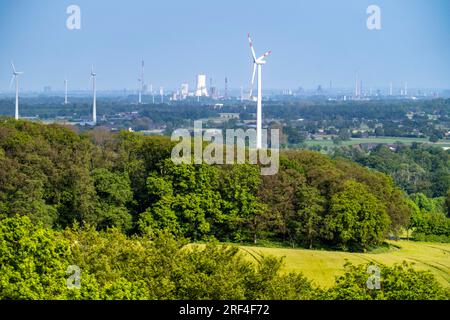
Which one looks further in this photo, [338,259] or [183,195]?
[183,195]

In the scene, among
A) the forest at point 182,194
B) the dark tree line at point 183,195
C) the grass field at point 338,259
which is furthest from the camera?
the dark tree line at point 183,195

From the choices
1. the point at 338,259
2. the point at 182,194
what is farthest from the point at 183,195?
the point at 338,259

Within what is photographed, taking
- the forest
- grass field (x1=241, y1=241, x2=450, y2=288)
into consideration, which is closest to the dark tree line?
the forest

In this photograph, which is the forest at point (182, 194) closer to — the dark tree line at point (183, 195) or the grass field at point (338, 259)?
the dark tree line at point (183, 195)

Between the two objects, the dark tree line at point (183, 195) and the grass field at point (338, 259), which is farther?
the dark tree line at point (183, 195)

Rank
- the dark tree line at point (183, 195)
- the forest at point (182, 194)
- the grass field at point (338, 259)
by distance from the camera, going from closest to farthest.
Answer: the grass field at point (338, 259) → the forest at point (182, 194) → the dark tree line at point (183, 195)

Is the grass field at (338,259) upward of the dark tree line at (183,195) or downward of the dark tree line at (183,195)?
downward

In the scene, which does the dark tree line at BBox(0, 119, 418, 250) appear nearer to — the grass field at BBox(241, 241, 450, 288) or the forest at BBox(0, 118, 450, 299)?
the forest at BBox(0, 118, 450, 299)

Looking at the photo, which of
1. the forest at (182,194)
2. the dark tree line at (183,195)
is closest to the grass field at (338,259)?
the forest at (182,194)

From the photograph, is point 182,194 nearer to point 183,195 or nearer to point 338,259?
point 183,195
